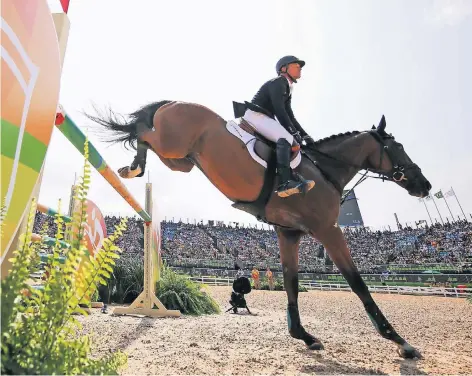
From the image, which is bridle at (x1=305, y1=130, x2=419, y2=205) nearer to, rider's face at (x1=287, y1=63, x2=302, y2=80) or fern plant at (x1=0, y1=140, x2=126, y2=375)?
rider's face at (x1=287, y1=63, x2=302, y2=80)

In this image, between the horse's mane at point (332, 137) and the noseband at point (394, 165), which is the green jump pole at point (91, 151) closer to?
the horse's mane at point (332, 137)

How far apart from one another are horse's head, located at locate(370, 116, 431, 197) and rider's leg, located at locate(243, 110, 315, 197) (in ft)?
4.02

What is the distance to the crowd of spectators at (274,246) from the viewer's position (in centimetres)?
2803

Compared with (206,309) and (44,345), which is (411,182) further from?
(206,309)

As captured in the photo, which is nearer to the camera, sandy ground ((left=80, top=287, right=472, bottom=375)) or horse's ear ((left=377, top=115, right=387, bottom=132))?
sandy ground ((left=80, top=287, right=472, bottom=375))

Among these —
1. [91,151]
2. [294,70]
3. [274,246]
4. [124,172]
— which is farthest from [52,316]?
[274,246]

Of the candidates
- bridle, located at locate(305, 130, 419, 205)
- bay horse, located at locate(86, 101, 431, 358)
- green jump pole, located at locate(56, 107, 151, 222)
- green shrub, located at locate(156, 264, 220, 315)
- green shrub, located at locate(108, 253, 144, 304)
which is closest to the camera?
green jump pole, located at locate(56, 107, 151, 222)

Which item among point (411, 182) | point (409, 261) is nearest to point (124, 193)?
point (411, 182)

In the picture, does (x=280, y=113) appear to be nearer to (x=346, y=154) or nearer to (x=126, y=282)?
(x=346, y=154)

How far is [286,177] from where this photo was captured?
266 centimetres

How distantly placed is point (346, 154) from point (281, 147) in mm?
972

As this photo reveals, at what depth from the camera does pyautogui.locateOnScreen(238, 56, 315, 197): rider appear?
275 centimetres

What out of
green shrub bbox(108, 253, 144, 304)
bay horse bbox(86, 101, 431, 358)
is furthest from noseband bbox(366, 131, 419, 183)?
green shrub bbox(108, 253, 144, 304)

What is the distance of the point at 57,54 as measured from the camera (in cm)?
140
